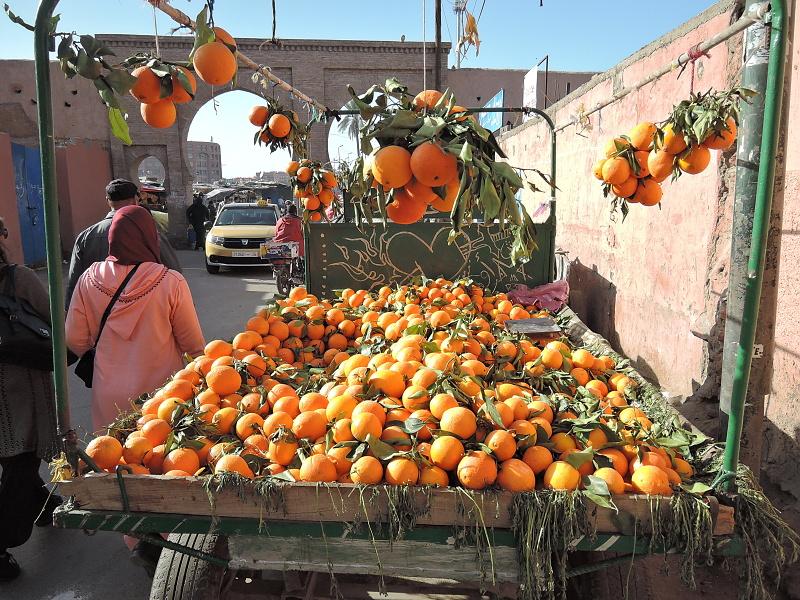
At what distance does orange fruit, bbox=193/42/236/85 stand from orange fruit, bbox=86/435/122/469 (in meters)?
1.34

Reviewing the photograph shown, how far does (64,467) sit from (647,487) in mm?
1874

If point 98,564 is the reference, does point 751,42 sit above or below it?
above

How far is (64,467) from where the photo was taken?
5.89 feet

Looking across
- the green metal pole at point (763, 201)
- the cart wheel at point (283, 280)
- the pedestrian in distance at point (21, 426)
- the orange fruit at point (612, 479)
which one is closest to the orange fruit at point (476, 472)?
the orange fruit at point (612, 479)

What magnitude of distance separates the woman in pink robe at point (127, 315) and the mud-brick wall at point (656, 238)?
2.43 m

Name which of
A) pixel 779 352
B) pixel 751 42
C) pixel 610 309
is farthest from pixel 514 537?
pixel 610 309

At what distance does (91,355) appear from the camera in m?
2.99

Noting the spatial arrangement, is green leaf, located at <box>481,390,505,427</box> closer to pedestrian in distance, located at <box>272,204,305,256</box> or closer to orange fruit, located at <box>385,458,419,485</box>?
orange fruit, located at <box>385,458,419,485</box>

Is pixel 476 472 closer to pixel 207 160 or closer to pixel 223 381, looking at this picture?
pixel 223 381

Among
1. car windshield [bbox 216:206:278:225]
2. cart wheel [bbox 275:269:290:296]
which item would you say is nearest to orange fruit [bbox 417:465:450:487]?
cart wheel [bbox 275:269:290:296]

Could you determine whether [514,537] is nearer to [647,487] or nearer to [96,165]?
[647,487]

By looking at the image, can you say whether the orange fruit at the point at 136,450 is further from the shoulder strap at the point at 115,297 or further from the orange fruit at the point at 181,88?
the orange fruit at the point at 181,88

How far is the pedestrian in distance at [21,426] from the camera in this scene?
112 inches

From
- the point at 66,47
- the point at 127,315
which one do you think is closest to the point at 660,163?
the point at 66,47
